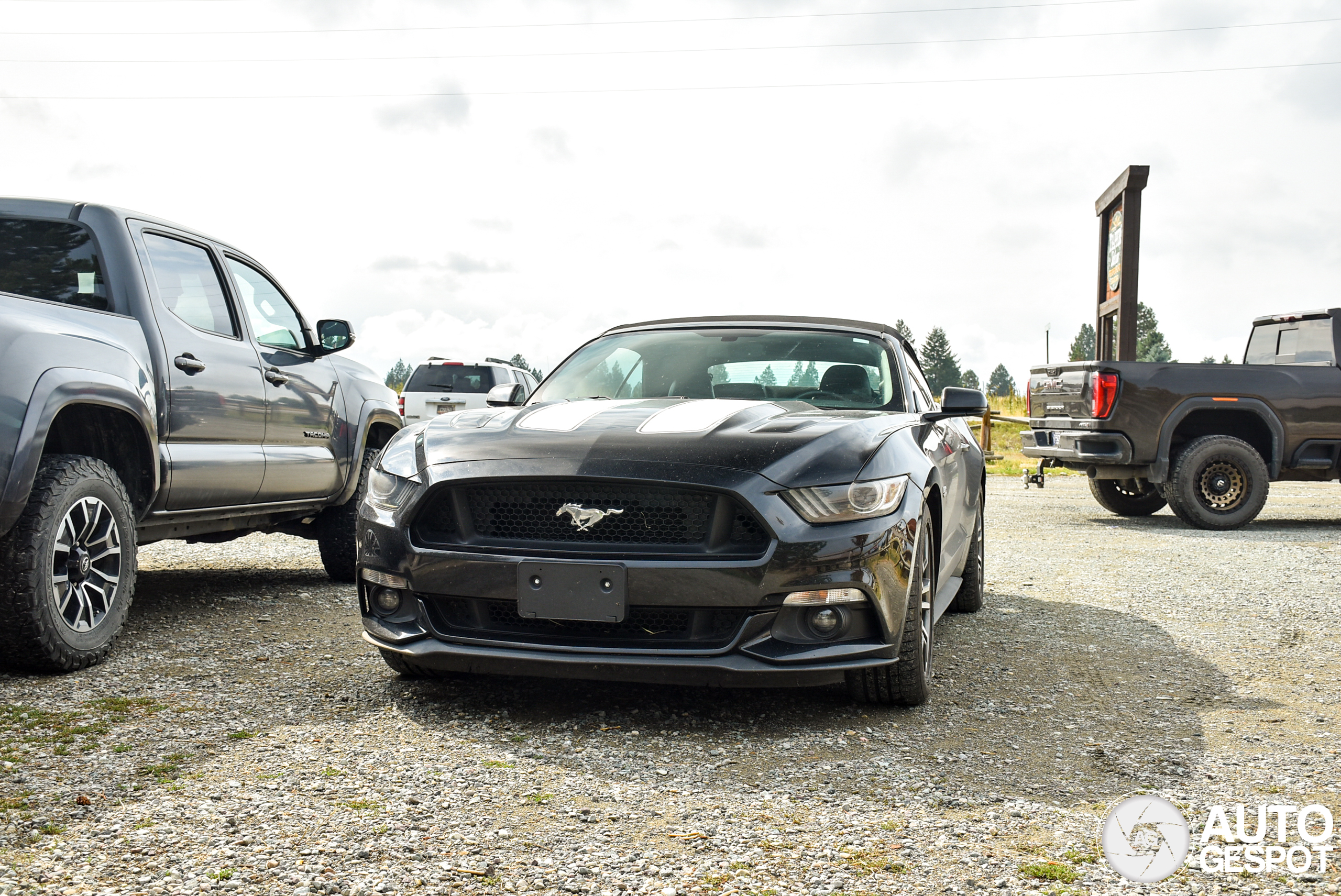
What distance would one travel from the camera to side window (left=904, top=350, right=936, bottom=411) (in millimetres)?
4961

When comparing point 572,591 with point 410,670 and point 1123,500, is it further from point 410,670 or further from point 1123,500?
point 1123,500

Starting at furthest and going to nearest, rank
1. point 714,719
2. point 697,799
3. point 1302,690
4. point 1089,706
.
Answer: point 1302,690 → point 1089,706 → point 714,719 → point 697,799

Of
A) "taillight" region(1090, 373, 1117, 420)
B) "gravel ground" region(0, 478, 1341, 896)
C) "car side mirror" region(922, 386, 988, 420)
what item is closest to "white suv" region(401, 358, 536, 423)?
"taillight" region(1090, 373, 1117, 420)

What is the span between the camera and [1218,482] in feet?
36.0

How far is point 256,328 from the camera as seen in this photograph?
5844 millimetres

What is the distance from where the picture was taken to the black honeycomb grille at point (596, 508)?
3.54m

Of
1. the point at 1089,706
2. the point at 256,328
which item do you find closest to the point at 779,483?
the point at 1089,706

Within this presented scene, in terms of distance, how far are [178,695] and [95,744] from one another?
1.99 ft

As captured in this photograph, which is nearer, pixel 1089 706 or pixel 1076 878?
pixel 1076 878

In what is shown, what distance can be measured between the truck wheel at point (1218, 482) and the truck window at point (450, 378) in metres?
11.2

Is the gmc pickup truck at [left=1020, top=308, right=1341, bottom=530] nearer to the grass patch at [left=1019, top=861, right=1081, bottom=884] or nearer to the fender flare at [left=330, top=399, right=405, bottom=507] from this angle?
the fender flare at [left=330, top=399, right=405, bottom=507]

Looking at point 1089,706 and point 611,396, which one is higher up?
point 611,396

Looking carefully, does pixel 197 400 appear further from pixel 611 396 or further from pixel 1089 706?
pixel 1089 706

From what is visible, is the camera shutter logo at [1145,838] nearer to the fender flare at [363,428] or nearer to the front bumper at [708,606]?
the front bumper at [708,606]
